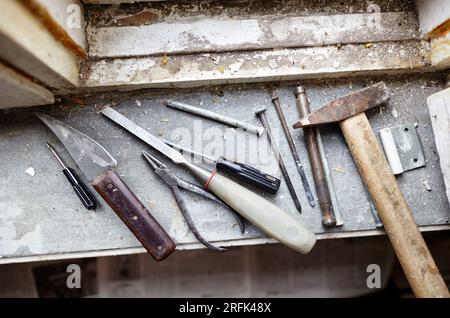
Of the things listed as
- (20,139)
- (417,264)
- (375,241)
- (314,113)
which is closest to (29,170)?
(20,139)

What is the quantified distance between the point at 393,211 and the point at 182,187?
0.48 meters

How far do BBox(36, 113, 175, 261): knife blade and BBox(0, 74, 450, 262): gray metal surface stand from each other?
0.05 metres

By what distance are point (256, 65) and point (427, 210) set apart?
0.54 meters

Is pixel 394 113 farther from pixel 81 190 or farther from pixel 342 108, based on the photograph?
pixel 81 190

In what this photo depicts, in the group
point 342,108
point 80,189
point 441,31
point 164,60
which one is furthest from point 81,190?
point 441,31

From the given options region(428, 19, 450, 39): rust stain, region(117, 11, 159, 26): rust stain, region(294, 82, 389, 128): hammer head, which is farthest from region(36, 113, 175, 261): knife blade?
region(428, 19, 450, 39): rust stain

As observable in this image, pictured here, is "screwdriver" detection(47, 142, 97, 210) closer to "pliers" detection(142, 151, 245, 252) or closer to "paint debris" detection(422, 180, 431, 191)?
"pliers" detection(142, 151, 245, 252)

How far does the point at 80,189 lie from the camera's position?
89cm

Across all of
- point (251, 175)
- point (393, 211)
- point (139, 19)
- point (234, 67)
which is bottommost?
point (393, 211)

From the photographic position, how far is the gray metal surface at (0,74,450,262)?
90 centimetres

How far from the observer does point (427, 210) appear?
92 centimetres

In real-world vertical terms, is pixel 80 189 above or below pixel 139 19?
below

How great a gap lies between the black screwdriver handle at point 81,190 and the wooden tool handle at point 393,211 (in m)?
0.61

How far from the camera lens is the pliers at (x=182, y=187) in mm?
877
